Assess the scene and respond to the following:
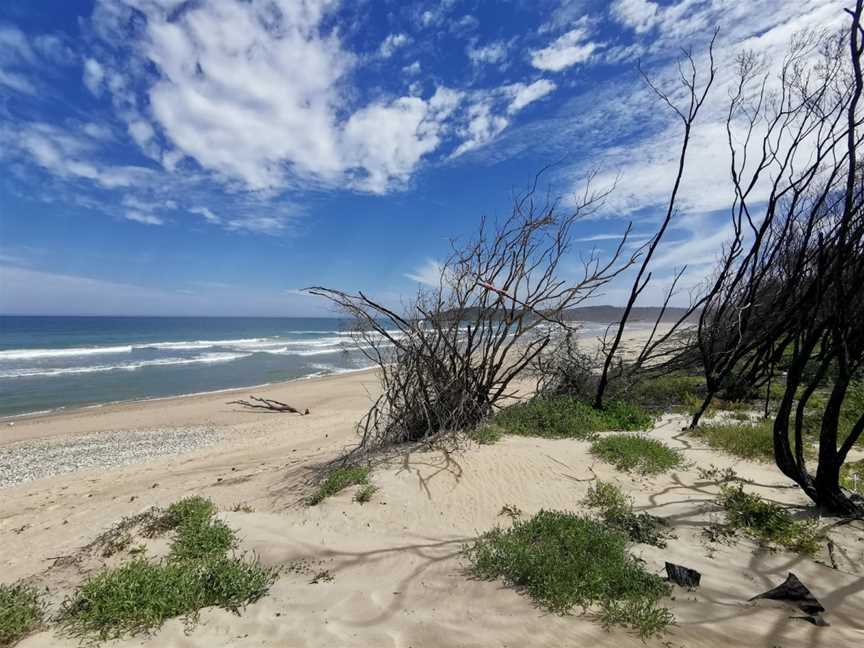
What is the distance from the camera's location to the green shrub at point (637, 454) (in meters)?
5.64

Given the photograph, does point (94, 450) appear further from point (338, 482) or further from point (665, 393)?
point (665, 393)

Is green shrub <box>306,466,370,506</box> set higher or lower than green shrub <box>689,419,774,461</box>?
lower

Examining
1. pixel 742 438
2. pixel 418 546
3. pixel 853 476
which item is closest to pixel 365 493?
pixel 418 546

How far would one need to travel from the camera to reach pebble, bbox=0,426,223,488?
9.03m

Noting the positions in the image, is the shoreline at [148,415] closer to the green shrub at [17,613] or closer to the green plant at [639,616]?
the green shrub at [17,613]

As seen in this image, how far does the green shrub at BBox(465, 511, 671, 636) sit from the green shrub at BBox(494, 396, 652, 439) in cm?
326

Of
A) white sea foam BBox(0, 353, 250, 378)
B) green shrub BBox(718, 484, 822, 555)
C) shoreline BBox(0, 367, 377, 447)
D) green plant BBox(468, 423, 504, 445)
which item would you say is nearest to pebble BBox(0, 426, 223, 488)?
shoreline BBox(0, 367, 377, 447)

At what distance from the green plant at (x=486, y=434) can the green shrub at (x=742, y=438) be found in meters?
3.11

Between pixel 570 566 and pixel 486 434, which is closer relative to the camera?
pixel 570 566

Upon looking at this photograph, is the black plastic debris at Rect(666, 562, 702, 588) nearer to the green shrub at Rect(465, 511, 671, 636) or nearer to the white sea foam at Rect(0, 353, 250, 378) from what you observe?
the green shrub at Rect(465, 511, 671, 636)

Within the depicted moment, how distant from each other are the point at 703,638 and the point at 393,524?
9.31ft

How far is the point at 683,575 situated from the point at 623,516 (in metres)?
1.06

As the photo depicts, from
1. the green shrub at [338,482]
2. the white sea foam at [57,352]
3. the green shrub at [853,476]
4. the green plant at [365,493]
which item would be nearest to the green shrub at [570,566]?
the green plant at [365,493]

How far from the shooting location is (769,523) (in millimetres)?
3908
